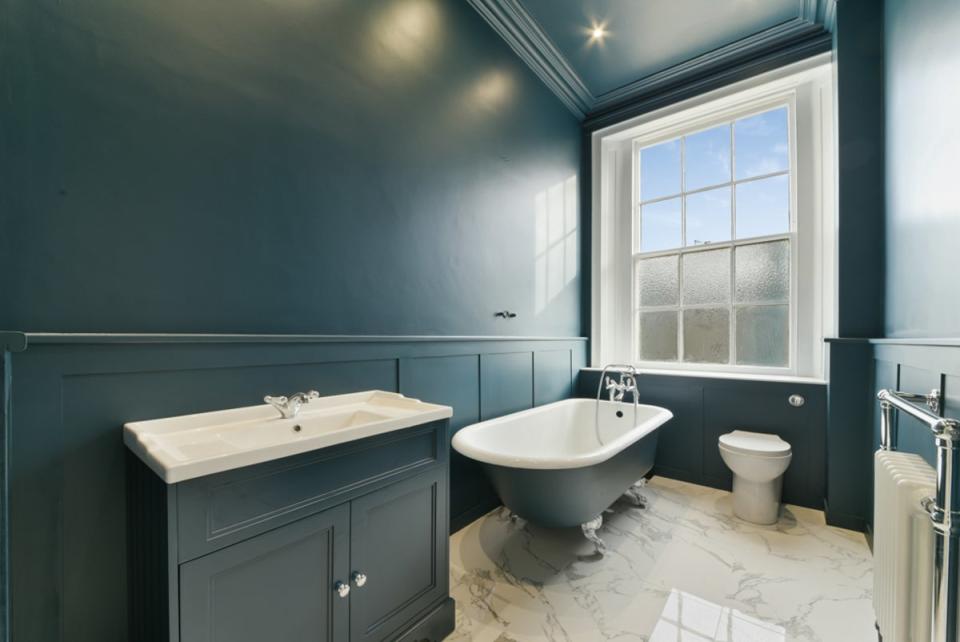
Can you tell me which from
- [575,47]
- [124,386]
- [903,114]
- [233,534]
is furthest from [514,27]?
[233,534]

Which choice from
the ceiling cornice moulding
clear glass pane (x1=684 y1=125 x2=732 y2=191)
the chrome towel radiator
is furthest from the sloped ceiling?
the chrome towel radiator

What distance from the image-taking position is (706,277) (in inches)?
118

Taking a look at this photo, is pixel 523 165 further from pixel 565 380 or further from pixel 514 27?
pixel 565 380

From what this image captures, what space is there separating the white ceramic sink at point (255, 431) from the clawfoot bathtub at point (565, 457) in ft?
1.55

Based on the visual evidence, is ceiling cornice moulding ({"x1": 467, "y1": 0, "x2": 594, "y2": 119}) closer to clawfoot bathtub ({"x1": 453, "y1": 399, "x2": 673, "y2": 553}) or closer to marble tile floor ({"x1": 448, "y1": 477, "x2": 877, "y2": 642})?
clawfoot bathtub ({"x1": 453, "y1": 399, "x2": 673, "y2": 553})

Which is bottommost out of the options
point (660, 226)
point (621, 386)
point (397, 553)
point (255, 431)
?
point (397, 553)

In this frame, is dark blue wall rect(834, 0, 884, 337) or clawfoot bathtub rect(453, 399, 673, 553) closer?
clawfoot bathtub rect(453, 399, 673, 553)

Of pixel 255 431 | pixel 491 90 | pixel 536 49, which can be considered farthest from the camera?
pixel 536 49

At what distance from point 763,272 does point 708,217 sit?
21.9 inches

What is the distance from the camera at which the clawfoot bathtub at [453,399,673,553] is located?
1.66 m

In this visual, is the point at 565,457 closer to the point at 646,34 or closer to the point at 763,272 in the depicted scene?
the point at 763,272

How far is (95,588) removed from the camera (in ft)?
3.45

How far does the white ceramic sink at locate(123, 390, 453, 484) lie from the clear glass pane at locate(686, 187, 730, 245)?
102 inches

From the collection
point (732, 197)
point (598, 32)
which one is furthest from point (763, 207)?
point (598, 32)
